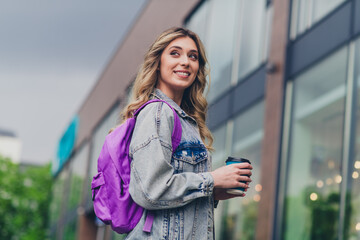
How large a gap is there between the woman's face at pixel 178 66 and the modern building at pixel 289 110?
6.30m

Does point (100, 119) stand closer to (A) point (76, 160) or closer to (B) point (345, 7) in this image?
(A) point (76, 160)

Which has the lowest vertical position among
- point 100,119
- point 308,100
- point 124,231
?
point 124,231

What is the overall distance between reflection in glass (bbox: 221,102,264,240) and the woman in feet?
29.6

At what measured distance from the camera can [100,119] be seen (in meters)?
30.4

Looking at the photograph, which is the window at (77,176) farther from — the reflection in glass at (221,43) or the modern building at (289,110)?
the reflection in glass at (221,43)

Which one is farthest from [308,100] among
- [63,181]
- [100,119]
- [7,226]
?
[7,226]

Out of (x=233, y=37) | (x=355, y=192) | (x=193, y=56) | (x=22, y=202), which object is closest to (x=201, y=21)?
(x=233, y=37)

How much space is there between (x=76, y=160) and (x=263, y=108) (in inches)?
983

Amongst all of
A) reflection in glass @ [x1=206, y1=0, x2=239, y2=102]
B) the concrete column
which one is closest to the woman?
the concrete column

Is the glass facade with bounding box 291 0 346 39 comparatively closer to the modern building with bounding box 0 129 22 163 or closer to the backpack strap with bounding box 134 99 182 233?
the backpack strap with bounding box 134 99 182 233

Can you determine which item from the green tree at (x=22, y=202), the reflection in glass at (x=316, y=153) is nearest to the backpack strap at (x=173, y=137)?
the reflection in glass at (x=316, y=153)

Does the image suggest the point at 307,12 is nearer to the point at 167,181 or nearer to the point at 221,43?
the point at 221,43

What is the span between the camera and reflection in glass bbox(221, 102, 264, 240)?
38.5 feet

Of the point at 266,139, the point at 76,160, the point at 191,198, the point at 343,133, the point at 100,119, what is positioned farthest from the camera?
the point at 76,160
